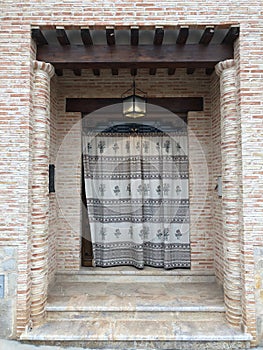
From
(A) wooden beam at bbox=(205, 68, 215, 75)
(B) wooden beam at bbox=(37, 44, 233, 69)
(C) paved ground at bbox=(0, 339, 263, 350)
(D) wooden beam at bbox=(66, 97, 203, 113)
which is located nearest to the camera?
(C) paved ground at bbox=(0, 339, 263, 350)

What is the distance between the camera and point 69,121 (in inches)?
191

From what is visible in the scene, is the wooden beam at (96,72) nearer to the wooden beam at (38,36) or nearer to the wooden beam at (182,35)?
the wooden beam at (38,36)

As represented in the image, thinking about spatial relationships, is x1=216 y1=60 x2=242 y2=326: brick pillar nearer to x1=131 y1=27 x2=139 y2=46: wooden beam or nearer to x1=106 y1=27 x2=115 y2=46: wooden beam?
x1=131 y1=27 x2=139 y2=46: wooden beam

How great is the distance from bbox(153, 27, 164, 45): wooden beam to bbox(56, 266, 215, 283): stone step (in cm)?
358

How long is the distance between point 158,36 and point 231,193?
2197 mm

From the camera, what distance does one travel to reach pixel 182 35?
343 cm

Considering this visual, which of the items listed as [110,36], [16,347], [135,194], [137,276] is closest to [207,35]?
[110,36]

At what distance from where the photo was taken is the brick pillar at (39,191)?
340 centimetres

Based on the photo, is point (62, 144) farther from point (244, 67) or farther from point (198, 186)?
point (244, 67)

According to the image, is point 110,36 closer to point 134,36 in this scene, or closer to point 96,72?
point 134,36

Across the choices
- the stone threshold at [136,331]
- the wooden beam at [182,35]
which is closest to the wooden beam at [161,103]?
the wooden beam at [182,35]

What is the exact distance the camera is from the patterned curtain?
4848 mm

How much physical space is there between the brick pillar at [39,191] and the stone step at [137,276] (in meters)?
1.15

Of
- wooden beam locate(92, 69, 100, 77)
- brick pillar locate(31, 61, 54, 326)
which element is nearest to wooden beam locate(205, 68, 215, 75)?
wooden beam locate(92, 69, 100, 77)
